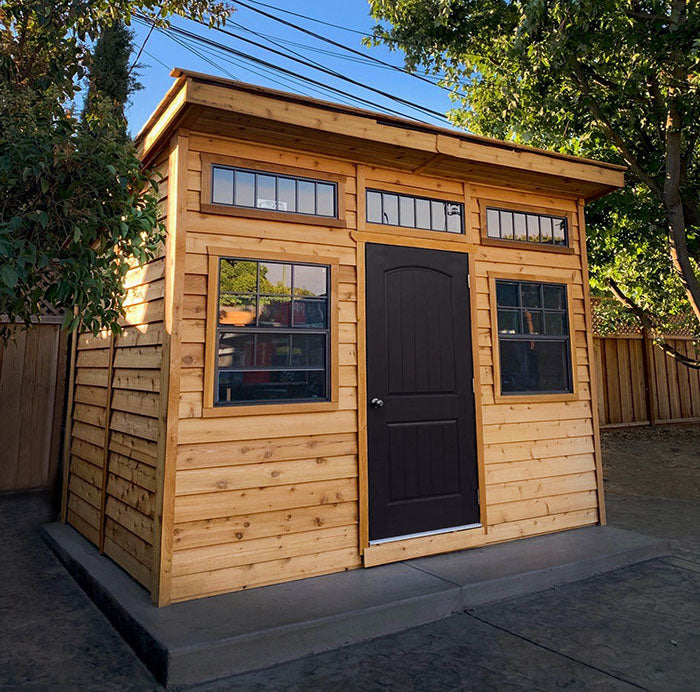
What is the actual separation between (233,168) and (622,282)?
5855 millimetres

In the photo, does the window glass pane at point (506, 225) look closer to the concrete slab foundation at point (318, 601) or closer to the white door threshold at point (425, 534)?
the white door threshold at point (425, 534)

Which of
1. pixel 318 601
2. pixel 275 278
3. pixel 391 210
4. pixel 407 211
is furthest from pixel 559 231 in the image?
pixel 318 601

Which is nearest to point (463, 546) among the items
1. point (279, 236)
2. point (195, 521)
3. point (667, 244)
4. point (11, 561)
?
point (195, 521)

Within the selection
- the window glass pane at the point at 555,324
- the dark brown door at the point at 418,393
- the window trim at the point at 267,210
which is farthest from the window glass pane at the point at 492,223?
the window trim at the point at 267,210

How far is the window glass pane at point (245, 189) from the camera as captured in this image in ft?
11.4

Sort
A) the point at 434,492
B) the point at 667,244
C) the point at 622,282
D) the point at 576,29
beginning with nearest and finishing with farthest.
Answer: the point at 434,492, the point at 576,29, the point at 667,244, the point at 622,282

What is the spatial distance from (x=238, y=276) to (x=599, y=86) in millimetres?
5417

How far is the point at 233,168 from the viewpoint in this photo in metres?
3.47

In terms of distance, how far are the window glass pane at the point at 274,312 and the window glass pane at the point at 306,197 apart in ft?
2.23

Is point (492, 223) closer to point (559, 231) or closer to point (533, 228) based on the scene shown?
point (533, 228)

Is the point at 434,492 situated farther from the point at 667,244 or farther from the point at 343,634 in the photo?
the point at 667,244

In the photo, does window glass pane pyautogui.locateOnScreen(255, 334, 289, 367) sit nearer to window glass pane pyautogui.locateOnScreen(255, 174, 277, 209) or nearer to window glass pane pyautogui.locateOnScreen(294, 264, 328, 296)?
window glass pane pyautogui.locateOnScreen(294, 264, 328, 296)

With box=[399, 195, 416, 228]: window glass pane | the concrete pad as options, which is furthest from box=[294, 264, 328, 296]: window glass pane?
the concrete pad

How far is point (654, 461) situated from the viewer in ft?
25.4
